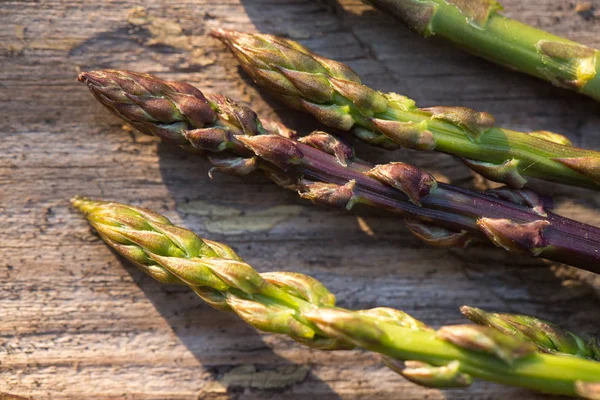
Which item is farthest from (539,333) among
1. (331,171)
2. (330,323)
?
(331,171)

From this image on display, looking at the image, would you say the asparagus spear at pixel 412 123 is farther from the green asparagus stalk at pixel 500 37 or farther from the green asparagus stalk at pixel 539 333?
the green asparagus stalk at pixel 539 333

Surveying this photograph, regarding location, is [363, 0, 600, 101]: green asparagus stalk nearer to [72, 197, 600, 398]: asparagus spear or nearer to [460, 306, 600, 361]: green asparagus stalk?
[460, 306, 600, 361]: green asparagus stalk

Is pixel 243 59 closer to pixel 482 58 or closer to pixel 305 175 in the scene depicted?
pixel 305 175

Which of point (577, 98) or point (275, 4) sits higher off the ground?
point (275, 4)

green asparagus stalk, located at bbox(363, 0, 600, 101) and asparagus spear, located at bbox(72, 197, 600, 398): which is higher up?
green asparagus stalk, located at bbox(363, 0, 600, 101)

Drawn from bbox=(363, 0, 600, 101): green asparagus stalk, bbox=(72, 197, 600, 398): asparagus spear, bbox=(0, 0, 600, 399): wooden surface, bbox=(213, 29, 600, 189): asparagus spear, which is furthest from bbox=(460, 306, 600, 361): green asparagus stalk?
bbox=(363, 0, 600, 101): green asparagus stalk

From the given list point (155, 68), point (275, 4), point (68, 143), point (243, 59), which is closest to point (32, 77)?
point (68, 143)
